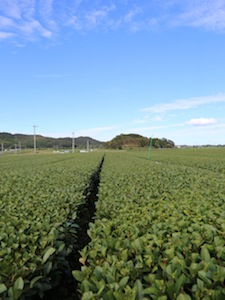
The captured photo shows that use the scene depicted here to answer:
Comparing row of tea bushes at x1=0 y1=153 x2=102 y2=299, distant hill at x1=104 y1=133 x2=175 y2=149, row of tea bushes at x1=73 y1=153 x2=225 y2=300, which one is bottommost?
row of tea bushes at x1=0 y1=153 x2=102 y2=299

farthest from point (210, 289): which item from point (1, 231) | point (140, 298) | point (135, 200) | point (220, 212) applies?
point (135, 200)

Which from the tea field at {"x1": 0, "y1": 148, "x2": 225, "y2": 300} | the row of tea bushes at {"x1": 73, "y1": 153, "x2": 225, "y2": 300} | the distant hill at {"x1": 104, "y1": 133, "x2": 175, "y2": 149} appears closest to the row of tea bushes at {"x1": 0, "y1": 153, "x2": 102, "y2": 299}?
the tea field at {"x1": 0, "y1": 148, "x2": 225, "y2": 300}

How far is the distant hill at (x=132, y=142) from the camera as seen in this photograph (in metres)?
146

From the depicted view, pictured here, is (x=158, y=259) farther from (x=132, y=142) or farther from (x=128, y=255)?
(x=132, y=142)

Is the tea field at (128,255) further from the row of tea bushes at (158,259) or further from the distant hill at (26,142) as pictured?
the distant hill at (26,142)

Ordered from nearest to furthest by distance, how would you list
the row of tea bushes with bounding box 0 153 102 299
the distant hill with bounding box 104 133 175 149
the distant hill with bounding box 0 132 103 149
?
1. the row of tea bushes with bounding box 0 153 102 299
2. the distant hill with bounding box 104 133 175 149
3. the distant hill with bounding box 0 132 103 149

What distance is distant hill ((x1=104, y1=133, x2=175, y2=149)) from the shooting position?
145575mm

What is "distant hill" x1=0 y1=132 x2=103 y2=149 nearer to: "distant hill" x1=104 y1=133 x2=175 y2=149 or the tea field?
"distant hill" x1=104 y1=133 x2=175 y2=149

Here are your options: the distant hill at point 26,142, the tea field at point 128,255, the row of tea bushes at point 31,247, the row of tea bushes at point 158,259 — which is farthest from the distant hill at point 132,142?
the row of tea bushes at point 158,259

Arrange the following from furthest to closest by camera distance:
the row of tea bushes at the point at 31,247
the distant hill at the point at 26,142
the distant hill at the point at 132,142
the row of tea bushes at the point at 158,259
A: the distant hill at the point at 26,142 < the distant hill at the point at 132,142 < the row of tea bushes at the point at 31,247 < the row of tea bushes at the point at 158,259

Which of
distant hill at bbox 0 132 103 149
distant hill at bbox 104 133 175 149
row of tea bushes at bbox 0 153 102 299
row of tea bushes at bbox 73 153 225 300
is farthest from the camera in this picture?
distant hill at bbox 0 132 103 149

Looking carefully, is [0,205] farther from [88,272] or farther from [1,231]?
[88,272]

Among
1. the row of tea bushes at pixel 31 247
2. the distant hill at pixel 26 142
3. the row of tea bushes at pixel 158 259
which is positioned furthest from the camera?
the distant hill at pixel 26 142

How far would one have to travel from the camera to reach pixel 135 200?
18.5ft
